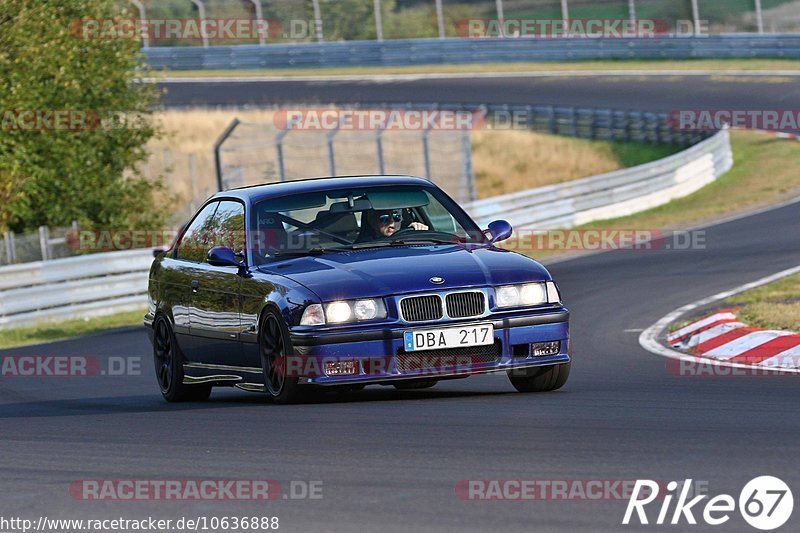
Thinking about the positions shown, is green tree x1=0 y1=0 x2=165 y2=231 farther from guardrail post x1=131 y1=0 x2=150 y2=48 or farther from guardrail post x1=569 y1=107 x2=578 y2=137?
guardrail post x1=131 y1=0 x2=150 y2=48

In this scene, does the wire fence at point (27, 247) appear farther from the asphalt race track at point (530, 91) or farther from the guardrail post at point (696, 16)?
the guardrail post at point (696, 16)

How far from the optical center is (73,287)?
2184 centimetres

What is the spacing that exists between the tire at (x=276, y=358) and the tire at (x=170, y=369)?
1.55 m

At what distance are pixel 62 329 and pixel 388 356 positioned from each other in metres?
12.9

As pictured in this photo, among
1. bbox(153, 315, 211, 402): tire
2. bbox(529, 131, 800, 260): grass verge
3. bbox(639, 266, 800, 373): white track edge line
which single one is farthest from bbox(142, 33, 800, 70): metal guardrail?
bbox(153, 315, 211, 402): tire

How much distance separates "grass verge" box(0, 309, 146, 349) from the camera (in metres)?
19.9

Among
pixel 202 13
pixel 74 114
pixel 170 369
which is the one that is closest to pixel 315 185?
pixel 170 369

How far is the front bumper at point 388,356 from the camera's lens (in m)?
8.73

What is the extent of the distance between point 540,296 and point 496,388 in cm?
144

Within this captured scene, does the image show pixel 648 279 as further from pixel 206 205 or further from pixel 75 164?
pixel 75 164

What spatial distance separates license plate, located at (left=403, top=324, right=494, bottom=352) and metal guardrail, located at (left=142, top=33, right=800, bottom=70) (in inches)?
1567

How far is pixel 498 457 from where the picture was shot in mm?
6641

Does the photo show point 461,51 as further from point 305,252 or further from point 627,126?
point 305,252

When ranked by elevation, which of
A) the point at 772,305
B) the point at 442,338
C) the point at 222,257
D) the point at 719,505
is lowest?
the point at 772,305
